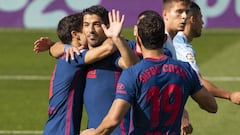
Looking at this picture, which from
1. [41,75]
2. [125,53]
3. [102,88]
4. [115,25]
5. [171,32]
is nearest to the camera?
[115,25]

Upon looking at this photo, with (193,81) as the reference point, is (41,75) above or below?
below

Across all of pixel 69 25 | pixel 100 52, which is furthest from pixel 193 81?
pixel 69 25

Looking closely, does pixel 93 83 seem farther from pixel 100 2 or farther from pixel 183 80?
pixel 100 2

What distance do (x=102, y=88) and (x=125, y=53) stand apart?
0.77m

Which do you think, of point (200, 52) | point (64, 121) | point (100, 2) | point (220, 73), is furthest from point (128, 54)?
point (100, 2)

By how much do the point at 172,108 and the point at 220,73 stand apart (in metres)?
12.5

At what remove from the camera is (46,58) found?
22.4 meters

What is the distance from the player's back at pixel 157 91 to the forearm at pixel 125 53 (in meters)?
0.40

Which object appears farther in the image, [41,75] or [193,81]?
[41,75]

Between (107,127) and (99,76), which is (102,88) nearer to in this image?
(99,76)

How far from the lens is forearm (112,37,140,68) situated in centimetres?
790

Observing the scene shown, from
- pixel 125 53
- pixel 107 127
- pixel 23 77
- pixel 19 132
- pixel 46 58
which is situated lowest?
pixel 19 132

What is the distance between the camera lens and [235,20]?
26203mm

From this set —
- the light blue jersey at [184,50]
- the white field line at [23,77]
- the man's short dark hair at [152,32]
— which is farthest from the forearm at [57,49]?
the white field line at [23,77]
